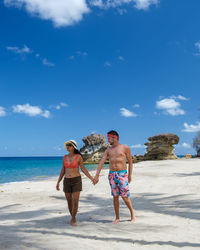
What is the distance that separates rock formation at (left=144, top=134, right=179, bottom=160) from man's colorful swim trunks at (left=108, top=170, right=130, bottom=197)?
3083 cm

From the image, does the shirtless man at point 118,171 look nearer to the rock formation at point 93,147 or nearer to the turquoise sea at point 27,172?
the turquoise sea at point 27,172

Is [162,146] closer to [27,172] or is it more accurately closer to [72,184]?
[27,172]

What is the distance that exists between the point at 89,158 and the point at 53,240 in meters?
51.0

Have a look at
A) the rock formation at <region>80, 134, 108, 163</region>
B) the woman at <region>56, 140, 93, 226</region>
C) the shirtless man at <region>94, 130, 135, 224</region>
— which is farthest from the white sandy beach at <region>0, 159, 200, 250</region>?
the rock formation at <region>80, 134, 108, 163</region>

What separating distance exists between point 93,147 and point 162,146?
76.9ft

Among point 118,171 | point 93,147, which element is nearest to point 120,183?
point 118,171

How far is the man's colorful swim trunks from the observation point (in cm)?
502

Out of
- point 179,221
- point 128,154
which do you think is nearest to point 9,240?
point 128,154

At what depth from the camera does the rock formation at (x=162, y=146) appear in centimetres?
3456

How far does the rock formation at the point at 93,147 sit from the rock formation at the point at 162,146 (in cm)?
1941

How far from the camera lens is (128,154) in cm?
527

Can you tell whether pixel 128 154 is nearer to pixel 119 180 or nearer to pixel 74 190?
pixel 119 180

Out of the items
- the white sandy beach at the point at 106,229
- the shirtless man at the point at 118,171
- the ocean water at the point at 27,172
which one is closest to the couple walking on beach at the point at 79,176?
the shirtless man at the point at 118,171

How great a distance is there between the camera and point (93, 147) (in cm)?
5559
